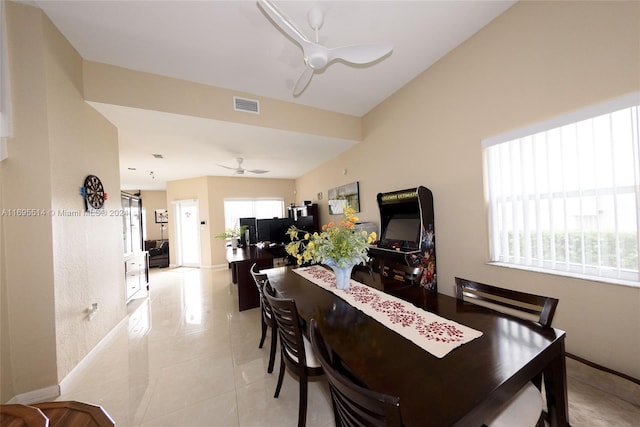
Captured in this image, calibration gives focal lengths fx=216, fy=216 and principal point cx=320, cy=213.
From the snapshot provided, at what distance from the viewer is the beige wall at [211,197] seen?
6098 millimetres

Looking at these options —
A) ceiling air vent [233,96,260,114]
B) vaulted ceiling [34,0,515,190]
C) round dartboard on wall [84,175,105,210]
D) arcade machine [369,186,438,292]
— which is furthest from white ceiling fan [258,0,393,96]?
round dartboard on wall [84,175,105,210]

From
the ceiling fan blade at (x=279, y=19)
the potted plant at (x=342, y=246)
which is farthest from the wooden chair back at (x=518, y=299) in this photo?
the ceiling fan blade at (x=279, y=19)

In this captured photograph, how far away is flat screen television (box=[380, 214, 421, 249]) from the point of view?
2678 mm

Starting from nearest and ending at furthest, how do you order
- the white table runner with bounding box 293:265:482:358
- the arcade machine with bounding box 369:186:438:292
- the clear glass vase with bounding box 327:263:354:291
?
the white table runner with bounding box 293:265:482:358 → the clear glass vase with bounding box 327:263:354:291 → the arcade machine with bounding box 369:186:438:292

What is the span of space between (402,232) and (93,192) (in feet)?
11.7

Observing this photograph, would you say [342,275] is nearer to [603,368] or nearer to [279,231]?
[603,368]

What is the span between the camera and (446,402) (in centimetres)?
66

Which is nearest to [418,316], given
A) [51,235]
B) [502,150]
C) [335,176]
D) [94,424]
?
[94,424]

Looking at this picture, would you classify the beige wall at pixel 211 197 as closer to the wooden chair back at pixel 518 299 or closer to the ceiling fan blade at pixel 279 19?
the ceiling fan blade at pixel 279 19

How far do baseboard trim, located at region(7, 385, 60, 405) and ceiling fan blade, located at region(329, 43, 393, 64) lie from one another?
3.39 metres

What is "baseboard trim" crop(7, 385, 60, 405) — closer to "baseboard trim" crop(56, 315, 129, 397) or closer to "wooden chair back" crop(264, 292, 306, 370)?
"baseboard trim" crop(56, 315, 129, 397)

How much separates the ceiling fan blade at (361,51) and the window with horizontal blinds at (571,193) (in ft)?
4.43

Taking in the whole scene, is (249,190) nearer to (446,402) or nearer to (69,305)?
(69,305)

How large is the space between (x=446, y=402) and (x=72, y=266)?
2897mm
